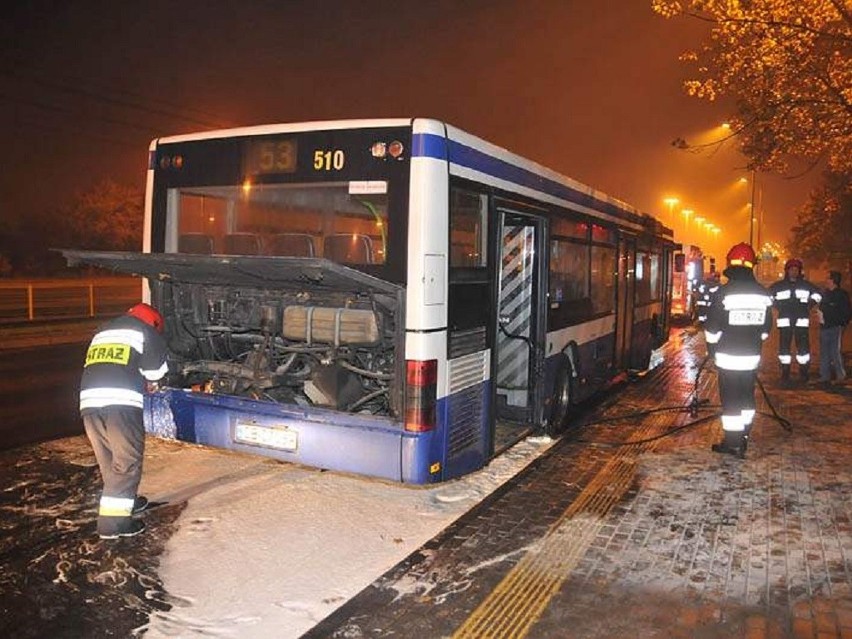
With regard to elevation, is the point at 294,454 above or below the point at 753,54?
below

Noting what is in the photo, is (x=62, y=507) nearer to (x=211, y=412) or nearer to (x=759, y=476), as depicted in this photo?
(x=211, y=412)

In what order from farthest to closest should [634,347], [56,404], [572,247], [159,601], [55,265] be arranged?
[55,265] → [634,347] → [56,404] → [572,247] → [159,601]

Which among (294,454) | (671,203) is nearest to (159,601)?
(294,454)

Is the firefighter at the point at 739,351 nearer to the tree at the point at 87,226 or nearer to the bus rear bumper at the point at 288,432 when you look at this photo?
the bus rear bumper at the point at 288,432

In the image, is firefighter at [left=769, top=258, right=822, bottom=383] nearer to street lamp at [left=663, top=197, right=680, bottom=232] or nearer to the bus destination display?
the bus destination display

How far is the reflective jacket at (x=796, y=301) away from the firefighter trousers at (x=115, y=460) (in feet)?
36.8

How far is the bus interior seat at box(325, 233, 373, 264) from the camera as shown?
18.1 feet

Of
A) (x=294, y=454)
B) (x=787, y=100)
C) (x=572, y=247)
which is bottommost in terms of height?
(x=294, y=454)

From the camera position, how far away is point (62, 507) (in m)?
5.52

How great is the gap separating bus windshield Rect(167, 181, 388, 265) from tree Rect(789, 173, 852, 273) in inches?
1141

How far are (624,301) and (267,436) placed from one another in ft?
24.2

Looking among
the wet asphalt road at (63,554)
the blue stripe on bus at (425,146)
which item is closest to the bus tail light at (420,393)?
the blue stripe on bus at (425,146)

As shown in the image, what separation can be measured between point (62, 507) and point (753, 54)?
39.2ft

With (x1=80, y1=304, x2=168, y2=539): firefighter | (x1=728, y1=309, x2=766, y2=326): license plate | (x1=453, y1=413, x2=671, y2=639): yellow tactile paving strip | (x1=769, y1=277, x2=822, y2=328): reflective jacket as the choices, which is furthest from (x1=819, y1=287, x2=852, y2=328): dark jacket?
(x1=80, y1=304, x2=168, y2=539): firefighter
